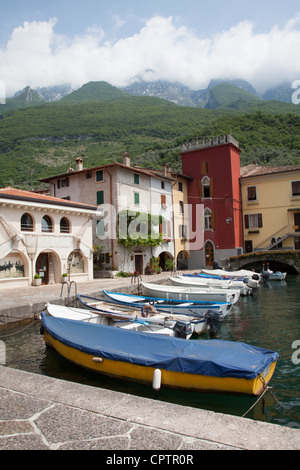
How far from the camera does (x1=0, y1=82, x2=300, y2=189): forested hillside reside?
197 ft

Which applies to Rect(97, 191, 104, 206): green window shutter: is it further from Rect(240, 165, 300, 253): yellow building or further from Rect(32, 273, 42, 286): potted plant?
Rect(240, 165, 300, 253): yellow building

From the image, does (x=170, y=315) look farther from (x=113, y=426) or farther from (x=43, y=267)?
(x=43, y=267)

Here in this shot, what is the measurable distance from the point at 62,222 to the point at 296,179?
89.9ft

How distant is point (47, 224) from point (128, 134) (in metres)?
69.2

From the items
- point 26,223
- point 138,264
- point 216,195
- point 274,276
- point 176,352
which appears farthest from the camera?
point 216,195

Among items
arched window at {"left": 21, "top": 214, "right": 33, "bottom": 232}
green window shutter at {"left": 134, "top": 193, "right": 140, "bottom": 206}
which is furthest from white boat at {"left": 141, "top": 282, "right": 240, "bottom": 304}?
green window shutter at {"left": 134, "top": 193, "right": 140, "bottom": 206}

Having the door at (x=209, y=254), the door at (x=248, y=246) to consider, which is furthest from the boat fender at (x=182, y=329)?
the door at (x=248, y=246)

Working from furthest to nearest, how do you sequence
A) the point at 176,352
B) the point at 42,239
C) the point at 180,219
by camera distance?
the point at 180,219, the point at 42,239, the point at 176,352

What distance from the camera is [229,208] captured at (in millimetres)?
39812

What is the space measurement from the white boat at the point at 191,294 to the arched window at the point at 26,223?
31.1 feet

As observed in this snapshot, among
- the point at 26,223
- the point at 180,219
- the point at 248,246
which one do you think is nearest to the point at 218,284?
the point at 26,223

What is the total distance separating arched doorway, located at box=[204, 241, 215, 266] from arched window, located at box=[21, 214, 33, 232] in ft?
75.7

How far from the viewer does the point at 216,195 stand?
133 feet

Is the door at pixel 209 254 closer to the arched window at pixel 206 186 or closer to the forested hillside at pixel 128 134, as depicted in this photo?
the arched window at pixel 206 186
